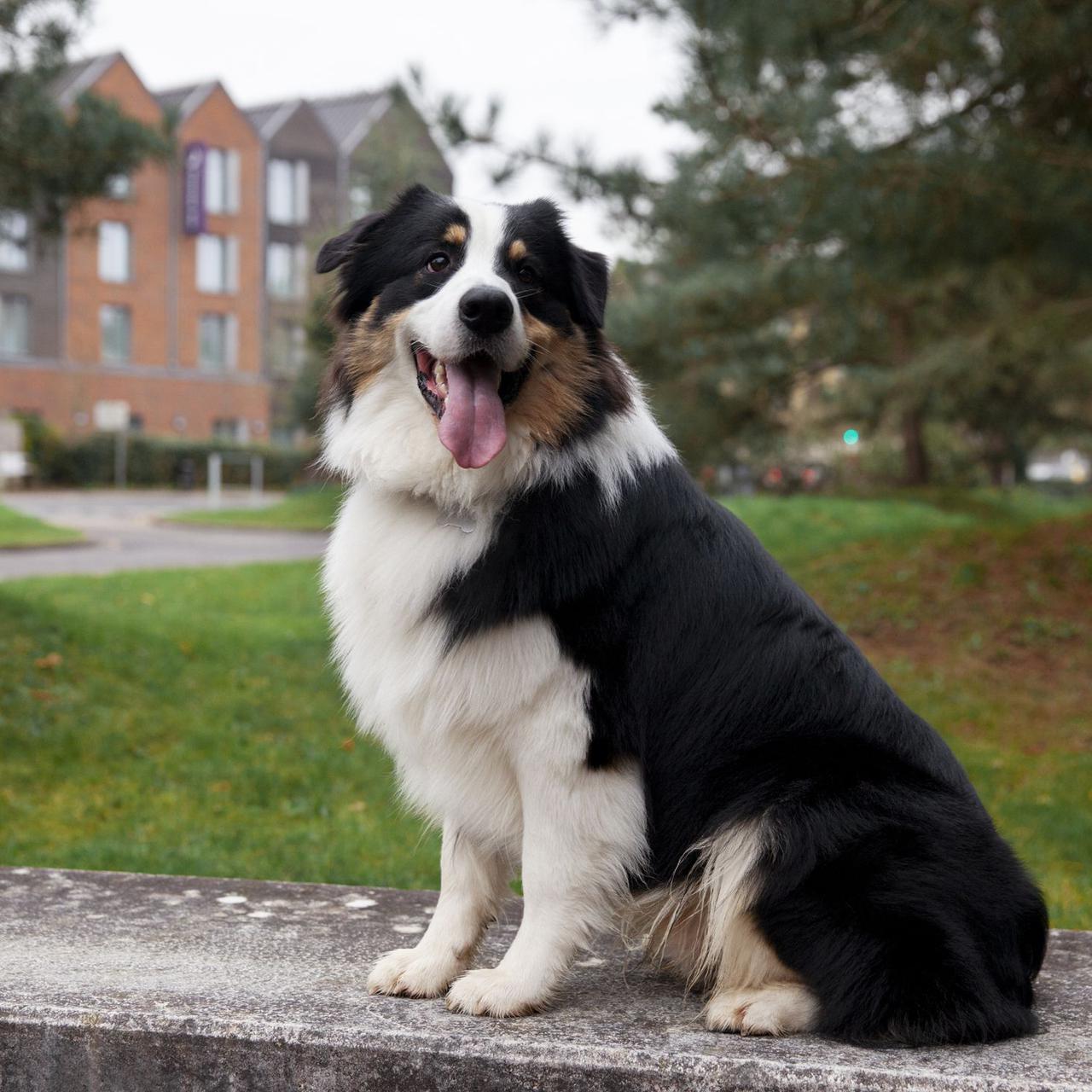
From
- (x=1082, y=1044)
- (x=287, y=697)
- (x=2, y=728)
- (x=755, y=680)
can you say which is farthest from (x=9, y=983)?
(x=287, y=697)

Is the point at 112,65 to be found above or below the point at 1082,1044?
above

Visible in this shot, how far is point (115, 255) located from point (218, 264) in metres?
3.85

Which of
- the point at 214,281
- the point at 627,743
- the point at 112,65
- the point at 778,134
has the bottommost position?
the point at 627,743

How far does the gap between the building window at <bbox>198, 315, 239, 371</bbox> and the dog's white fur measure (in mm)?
46917

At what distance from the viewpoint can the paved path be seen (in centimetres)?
1594

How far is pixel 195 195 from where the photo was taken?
4531 centimetres

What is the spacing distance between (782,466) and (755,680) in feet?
93.4

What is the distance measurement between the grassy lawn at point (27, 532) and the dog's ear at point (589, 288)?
15511 mm

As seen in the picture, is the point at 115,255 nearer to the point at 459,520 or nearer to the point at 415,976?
the point at 459,520

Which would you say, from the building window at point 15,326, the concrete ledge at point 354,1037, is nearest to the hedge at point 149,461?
the building window at point 15,326

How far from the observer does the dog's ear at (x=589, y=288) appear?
3.24m

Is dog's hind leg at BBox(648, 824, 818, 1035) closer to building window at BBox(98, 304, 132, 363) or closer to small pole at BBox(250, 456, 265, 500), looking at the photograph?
small pole at BBox(250, 456, 265, 500)

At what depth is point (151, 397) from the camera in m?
46.7

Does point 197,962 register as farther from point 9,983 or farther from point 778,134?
point 778,134
